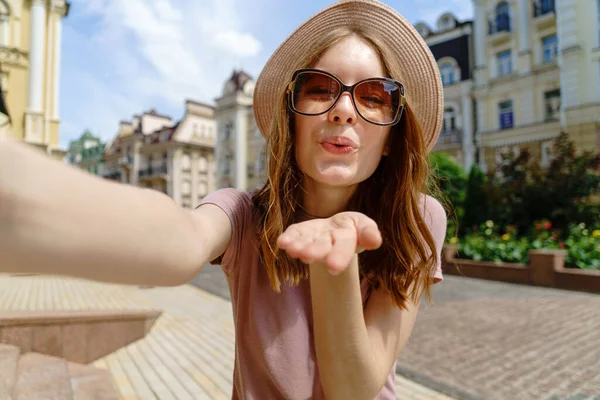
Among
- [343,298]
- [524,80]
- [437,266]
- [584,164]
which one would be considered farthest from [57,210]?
[524,80]

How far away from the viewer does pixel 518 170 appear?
47.0ft

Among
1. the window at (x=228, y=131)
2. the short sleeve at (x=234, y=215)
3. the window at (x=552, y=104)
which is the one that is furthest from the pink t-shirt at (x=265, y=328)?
the window at (x=228, y=131)

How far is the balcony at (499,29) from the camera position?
21.9m

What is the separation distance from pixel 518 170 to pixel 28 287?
14867 mm

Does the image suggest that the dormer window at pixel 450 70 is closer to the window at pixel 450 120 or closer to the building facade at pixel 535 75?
the building facade at pixel 535 75

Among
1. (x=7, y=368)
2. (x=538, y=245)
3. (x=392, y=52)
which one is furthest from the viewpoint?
(x=538, y=245)

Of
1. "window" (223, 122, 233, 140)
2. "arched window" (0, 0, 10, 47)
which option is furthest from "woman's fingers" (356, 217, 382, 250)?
"window" (223, 122, 233, 140)

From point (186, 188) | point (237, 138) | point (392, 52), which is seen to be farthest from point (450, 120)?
point (186, 188)

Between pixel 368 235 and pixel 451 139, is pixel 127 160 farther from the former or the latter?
pixel 368 235

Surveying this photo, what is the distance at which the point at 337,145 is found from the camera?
1.11 meters

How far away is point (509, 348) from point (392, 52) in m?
4.76

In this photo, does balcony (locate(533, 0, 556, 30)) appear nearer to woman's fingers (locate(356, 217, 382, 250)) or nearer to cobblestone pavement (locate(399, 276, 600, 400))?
cobblestone pavement (locate(399, 276, 600, 400))

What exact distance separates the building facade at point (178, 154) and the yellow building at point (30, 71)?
2451 cm

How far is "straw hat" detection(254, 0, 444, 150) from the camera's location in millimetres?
1323
